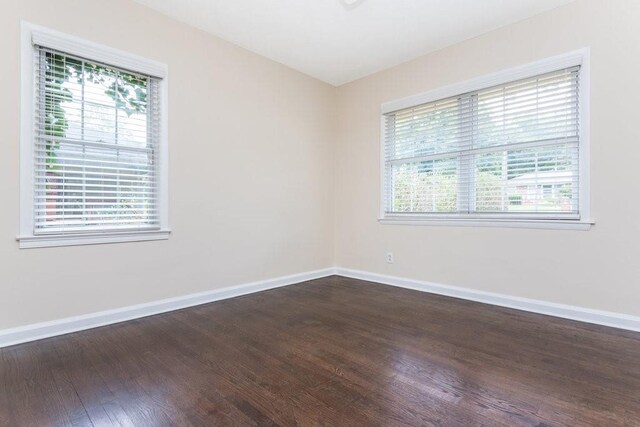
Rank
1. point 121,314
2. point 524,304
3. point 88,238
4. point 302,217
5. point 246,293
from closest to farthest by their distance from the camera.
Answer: point 88,238 → point 121,314 → point 524,304 → point 246,293 → point 302,217

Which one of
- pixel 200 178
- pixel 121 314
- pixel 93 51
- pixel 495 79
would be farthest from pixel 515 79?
pixel 121 314

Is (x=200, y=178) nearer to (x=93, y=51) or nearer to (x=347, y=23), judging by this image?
(x=93, y=51)

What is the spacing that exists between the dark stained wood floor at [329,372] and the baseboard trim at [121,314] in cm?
9

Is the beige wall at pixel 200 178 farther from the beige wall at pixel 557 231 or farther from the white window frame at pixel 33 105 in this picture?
the beige wall at pixel 557 231

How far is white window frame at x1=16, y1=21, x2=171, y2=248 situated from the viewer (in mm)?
2225

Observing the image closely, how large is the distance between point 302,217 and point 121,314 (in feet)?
7.16

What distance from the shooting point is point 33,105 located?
228 cm

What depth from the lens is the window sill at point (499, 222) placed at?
266cm

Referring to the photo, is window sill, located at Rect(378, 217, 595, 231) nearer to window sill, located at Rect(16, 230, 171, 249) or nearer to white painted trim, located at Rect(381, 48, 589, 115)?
white painted trim, located at Rect(381, 48, 589, 115)

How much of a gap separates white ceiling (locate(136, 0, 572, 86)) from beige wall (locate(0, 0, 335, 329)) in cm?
23

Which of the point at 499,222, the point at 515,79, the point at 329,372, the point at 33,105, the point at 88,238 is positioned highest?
the point at 515,79

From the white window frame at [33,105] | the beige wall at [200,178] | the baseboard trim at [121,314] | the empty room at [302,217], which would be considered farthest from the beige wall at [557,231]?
the white window frame at [33,105]

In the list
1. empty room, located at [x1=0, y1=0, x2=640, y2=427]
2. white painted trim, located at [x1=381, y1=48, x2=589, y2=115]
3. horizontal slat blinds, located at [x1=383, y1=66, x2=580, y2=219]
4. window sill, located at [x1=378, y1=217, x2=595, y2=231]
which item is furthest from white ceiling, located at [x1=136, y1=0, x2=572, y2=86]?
window sill, located at [x1=378, y1=217, x2=595, y2=231]

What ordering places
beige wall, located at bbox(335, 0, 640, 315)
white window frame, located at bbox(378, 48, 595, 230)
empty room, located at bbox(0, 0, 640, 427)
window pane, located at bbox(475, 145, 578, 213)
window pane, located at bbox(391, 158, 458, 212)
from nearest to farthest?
empty room, located at bbox(0, 0, 640, 427) → beige wall, located at bbox(335, 0, 640, 315) → white window frame, located at bbox(378, 48, 595, 230) → window pane, located at bbox(475, 145, 578, 213) → window pane, located at bbox(391, 158, 458, 212)
